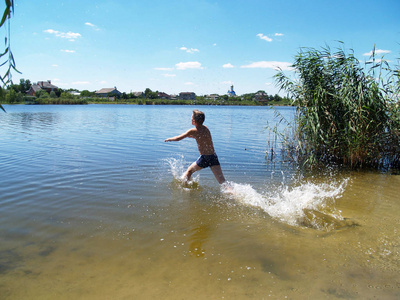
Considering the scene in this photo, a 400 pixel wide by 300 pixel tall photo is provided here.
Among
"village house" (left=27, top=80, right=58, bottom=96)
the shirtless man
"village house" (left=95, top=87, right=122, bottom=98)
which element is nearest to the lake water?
the shirtless man

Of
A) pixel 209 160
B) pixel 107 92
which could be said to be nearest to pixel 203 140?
pixel 209 160

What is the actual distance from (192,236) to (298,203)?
272cm

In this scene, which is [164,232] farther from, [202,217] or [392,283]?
[392,283]

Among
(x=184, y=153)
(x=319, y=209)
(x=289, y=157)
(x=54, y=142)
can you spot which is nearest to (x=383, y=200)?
(x=319, y=209)

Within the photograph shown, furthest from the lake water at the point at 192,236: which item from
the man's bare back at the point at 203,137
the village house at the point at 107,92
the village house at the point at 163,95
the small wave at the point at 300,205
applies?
the village house at the point at 163,95

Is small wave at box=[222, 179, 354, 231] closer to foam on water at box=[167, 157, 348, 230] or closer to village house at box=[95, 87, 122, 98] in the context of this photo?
foam on water at box=[167, 157, 348, 230]

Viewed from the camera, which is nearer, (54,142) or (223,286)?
(223,286)

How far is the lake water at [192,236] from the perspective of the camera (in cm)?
358

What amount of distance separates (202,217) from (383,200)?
4.74 metres

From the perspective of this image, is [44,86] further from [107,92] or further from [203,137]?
[203,137]

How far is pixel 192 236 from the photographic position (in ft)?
16.2

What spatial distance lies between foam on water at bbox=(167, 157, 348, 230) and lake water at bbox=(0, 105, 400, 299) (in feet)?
0.09

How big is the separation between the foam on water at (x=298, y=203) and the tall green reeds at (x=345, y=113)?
243 centimetres

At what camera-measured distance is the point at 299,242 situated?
4746 mm
